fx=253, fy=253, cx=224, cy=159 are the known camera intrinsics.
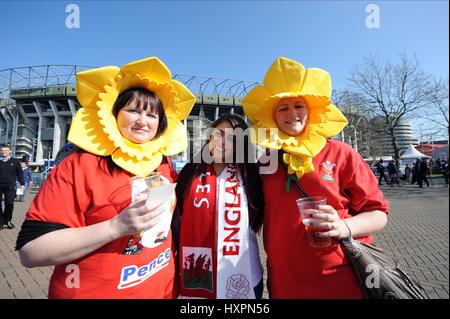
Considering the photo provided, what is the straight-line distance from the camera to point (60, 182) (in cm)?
133

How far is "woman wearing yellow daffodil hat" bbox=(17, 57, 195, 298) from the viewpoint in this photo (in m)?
1.25

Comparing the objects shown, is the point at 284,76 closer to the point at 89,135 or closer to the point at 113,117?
the point at 113,117

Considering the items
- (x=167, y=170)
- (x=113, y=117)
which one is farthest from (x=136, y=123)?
(x=167, y=170)

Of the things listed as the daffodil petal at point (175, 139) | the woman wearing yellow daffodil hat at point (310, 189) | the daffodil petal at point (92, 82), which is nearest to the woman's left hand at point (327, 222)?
the woman wearing yellow daffodil hat at point (310, 189)

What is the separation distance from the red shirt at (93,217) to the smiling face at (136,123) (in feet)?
0.78

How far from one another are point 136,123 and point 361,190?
4.95 feet

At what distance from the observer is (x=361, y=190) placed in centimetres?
164

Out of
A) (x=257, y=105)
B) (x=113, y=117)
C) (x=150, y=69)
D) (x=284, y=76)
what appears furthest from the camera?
(x=257, y=105)

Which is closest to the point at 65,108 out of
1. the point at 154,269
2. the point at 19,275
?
the point at 19,275

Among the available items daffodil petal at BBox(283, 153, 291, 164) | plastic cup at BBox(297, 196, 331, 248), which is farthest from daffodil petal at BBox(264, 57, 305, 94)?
plastic cup at BBox(297, 196, 331, 248)

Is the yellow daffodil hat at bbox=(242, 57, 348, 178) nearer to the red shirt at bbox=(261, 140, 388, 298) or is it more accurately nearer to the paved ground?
the red shirt at bbox=(261, 140, 388, 298)

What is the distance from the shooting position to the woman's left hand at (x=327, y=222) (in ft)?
4.68
